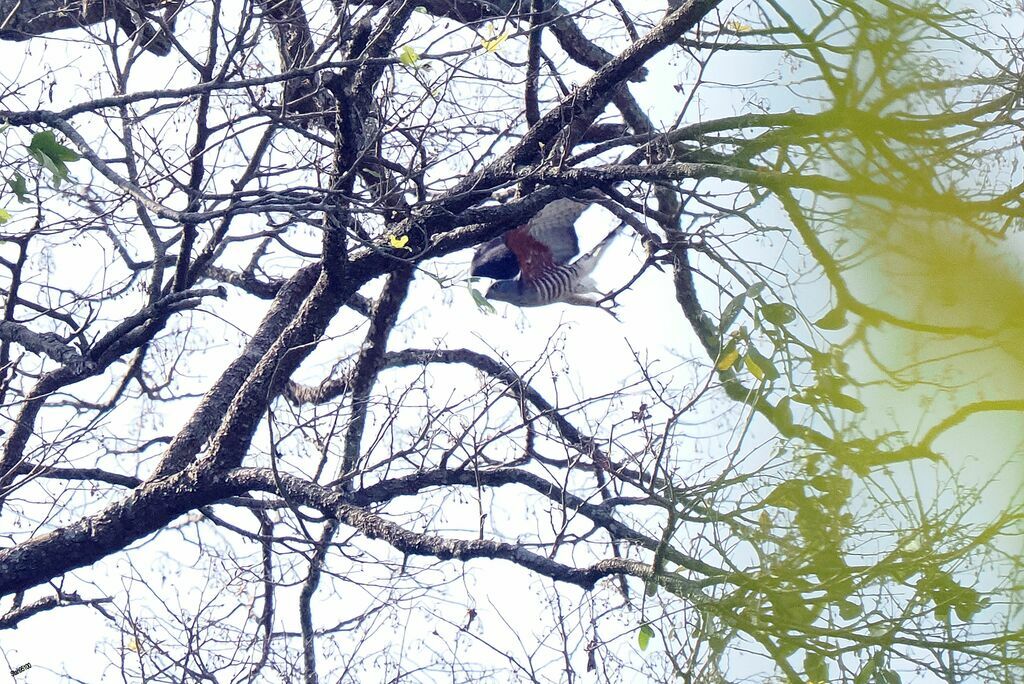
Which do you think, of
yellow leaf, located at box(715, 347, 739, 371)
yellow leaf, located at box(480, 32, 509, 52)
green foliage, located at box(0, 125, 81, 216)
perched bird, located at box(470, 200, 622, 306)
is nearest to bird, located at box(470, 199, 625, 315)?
perched bird, located at box(470, 200, 622, 306)

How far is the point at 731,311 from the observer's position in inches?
51.5

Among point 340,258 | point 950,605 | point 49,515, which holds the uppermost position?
point 340,258

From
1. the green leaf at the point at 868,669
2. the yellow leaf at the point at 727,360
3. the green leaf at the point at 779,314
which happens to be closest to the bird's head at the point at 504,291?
the yellow leaf at the point at 727,360

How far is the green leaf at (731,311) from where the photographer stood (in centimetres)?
127

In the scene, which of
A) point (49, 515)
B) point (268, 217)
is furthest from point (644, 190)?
point (49, 515)

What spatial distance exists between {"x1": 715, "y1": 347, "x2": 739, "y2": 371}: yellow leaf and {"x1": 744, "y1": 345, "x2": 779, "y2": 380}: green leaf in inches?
3.0

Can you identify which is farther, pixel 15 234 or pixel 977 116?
pixel 15 234

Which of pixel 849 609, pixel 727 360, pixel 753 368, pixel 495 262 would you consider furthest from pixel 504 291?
pixel 849 609

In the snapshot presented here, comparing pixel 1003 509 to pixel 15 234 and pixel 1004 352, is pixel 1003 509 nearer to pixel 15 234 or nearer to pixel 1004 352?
pixel 1004 352

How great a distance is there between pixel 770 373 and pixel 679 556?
0.41 meters

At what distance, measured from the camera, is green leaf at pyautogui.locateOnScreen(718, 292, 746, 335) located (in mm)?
1267

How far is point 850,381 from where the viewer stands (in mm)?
911

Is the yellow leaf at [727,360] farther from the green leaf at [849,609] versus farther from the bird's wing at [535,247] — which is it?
the bird's wing at [535,247]

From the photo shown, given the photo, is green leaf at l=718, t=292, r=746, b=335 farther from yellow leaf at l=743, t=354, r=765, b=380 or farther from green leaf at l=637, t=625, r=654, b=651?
green leaf at l=637, t=625, r=654, b=651
